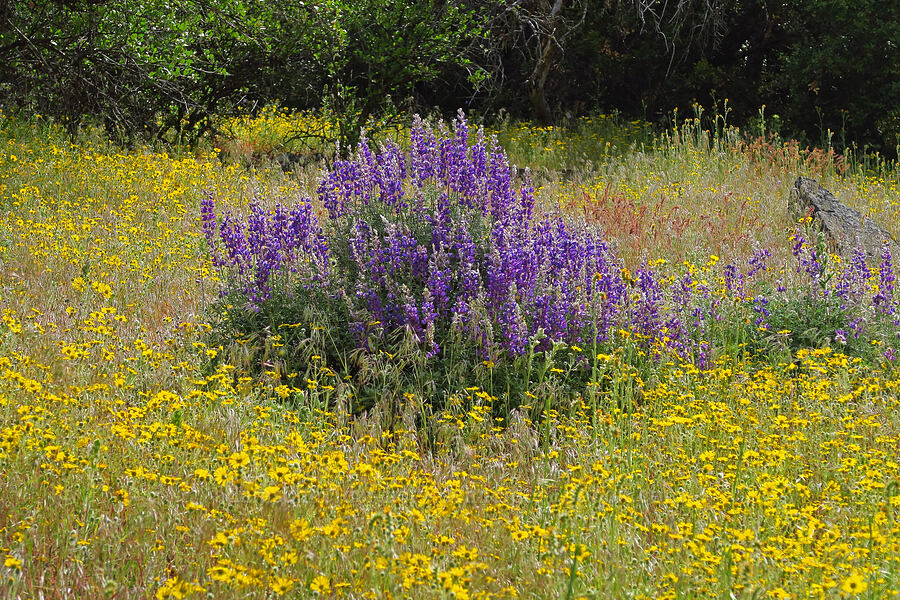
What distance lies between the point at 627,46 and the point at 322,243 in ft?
40.7

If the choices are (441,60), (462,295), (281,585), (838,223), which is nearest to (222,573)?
(281,585)

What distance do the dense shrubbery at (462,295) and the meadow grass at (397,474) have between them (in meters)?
0.19

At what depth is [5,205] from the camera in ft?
23.6

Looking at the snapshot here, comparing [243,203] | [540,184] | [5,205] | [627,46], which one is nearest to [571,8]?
[627,46]

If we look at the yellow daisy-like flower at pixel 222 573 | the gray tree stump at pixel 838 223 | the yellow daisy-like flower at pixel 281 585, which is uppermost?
the yellow daisy-like flower at pixel 222 573

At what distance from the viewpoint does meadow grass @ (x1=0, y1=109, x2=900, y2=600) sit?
253 centimetres

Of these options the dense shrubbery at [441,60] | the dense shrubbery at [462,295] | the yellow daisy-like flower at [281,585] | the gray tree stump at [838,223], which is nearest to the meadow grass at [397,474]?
the yellow daisy-like flower at [281,585]

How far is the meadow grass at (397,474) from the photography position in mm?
2533

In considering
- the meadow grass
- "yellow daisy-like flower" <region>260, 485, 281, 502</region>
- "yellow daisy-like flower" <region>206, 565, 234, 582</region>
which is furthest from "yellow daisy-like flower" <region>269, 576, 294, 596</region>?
"yellow daisy-like flower" <region>260, 485, 281, 502</region>

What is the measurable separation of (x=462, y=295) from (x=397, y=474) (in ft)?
5.11

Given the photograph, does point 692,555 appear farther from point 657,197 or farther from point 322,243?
point 657,197

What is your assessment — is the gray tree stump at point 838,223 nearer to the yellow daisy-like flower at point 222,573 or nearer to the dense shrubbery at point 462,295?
the dense shrubbery at point 462,295

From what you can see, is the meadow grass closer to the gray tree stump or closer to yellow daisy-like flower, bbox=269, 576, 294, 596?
yellow daisy-like flower, bbox=269, 576, 294, 596

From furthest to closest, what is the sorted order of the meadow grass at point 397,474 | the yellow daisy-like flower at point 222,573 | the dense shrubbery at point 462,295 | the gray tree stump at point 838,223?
the gray tree stump at point 838,223, the dense shrubbery at point 462,295, the meadow grass at point 397,474, the yellow daisy-like flower at point 222,573
